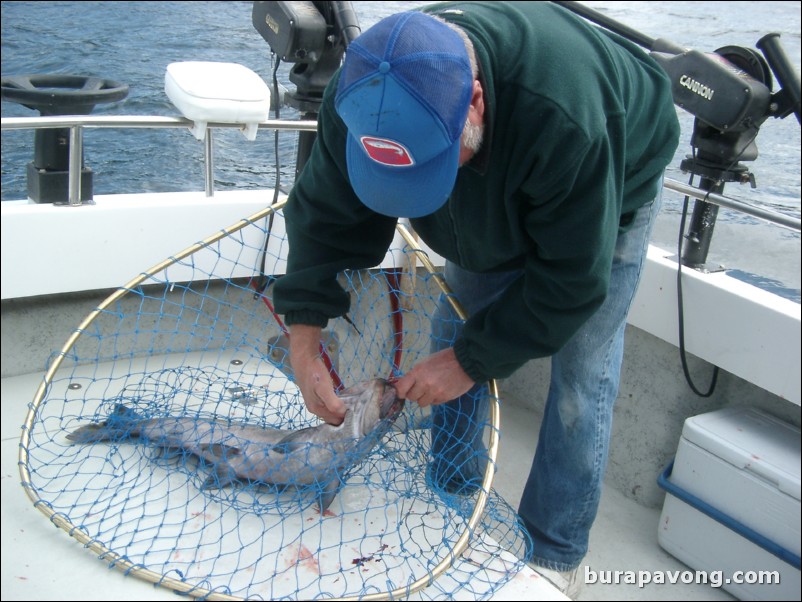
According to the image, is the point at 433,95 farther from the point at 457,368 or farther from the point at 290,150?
the point at 290,150

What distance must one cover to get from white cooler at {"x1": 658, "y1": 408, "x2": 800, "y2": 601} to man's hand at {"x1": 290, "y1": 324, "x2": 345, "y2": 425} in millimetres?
1019

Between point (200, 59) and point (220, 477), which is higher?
point (200, 59)

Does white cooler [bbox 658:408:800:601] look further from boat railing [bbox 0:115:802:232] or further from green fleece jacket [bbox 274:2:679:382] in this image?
green fleece jacket [bbox 274:2:679:382]

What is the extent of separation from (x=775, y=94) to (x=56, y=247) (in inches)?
88.6

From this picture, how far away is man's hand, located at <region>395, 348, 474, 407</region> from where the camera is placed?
1666 millimetres

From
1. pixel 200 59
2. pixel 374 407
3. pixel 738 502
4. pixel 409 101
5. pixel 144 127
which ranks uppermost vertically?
pixel 409 101

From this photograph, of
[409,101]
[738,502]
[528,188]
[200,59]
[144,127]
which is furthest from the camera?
[200,59]

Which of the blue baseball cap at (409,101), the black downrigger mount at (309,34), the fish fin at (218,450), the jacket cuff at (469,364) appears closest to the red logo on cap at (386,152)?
the blue baseball cap at (409,101)

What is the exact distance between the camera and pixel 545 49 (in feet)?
4.17

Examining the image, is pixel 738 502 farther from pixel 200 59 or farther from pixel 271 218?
pixel 200 59

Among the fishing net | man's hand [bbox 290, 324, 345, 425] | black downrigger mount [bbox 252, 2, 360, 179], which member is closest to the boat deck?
the fishing net

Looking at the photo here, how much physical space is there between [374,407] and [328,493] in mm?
252

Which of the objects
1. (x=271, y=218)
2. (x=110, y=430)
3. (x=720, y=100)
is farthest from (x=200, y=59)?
(x=720, y=100)

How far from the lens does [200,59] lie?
15.4ft
